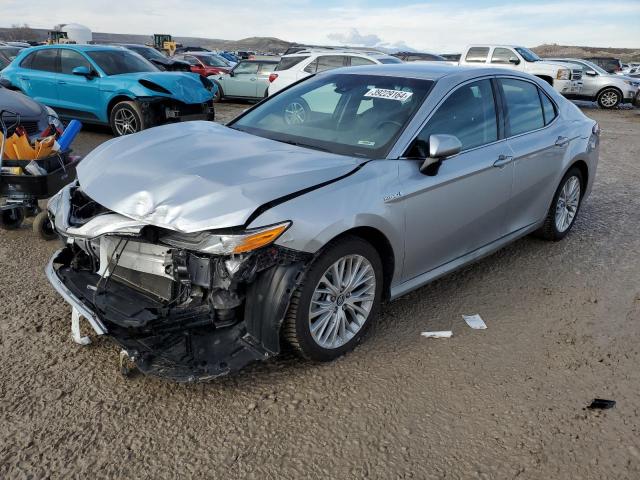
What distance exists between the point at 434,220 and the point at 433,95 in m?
0.84

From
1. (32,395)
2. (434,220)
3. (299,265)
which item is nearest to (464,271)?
(434,220)

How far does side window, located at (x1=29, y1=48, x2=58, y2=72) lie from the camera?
411 inches

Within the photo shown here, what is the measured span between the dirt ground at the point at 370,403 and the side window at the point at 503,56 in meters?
15.7

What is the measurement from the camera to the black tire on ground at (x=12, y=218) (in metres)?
5.06

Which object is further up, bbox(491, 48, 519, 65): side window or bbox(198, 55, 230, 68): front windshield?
bbox(491, 48, 519, 65): side window

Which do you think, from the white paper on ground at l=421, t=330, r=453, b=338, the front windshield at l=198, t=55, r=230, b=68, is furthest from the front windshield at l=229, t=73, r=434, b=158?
the front windshield at l=198, t=55, r=230, b=68

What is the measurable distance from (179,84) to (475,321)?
24.3 feet

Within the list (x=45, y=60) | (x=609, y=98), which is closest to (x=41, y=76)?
(x=45, y=60)

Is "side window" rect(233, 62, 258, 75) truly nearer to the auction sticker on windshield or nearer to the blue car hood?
the blue car hood

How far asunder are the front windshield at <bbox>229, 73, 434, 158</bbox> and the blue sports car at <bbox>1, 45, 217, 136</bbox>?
5.62 metres

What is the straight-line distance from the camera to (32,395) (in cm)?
289

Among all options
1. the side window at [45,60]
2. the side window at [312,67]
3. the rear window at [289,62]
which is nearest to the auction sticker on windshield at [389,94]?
the side window at [45,60]

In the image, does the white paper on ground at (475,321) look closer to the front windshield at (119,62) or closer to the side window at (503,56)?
the front windshield at (119,62)

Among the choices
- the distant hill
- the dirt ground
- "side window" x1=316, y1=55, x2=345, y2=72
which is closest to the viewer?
the dirt ground
